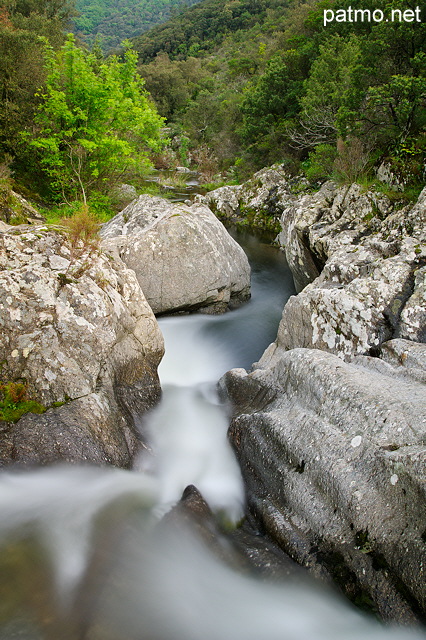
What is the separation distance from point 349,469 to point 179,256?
7.03 metres

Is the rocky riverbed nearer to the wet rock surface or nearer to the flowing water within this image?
the wet rock surface

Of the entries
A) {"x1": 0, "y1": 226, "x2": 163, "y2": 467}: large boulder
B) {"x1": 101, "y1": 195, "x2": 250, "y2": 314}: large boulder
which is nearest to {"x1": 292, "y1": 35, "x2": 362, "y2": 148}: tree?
{"x1": 101, "y1": 195, "x2": 250, "y2": 314}: large boulder

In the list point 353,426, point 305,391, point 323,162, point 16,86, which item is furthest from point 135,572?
point 323,162

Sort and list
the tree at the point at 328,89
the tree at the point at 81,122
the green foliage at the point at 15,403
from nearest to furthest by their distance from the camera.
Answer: the green foliage at the point at 15,403 → the tree at the point at 81,122 → the tree at the point at 328,89

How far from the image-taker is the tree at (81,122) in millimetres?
12180

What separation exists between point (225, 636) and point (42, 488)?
2.37m

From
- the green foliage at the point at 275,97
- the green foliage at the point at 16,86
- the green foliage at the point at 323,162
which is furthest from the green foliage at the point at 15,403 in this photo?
the green foliage at the point at 275,97

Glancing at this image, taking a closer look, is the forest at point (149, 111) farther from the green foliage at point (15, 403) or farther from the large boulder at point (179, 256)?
the green foliage at point (15, 403)

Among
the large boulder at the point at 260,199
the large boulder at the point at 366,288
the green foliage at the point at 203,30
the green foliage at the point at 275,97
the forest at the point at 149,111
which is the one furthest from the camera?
the green foliage at the point at 203,30

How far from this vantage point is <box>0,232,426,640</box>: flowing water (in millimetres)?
3016

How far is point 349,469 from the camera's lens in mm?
3639

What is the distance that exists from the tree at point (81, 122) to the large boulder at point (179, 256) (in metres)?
3.12

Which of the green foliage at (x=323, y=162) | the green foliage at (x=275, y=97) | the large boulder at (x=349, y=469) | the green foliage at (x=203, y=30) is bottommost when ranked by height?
the large boulder at (x=349, y=469)

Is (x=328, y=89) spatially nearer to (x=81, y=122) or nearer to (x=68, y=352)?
(x=81, y=122)
